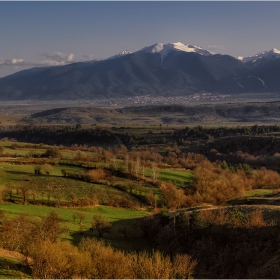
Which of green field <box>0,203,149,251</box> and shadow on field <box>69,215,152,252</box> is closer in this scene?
shadow on field <box>69,215,152,252</box>

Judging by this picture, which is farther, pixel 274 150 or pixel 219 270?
pixel 274 150

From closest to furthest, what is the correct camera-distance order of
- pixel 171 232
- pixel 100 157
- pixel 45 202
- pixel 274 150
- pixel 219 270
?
1. pixel 219 270
2. pixel 171 232
3. pixel 45 202
4. pixel 100 157
5. pixel 274 150

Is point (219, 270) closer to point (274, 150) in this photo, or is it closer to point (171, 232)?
point (171, 232)

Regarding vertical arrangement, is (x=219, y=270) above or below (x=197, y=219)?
below

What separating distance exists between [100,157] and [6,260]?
3280 inches

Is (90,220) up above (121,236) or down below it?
Result: above

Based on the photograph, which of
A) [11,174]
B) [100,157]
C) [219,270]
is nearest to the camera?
[219,270]

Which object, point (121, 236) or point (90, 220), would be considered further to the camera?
point (90, 220)

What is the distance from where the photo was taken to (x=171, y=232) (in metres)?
48.9

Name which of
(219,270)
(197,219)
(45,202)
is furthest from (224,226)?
(45,202)

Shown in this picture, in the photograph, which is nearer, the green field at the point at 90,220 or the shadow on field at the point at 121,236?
the shadow on field at the point at 121,236

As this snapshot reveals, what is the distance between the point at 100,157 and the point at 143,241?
64683mm

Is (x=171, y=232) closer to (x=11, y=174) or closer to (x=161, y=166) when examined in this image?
(x=11, y=174)

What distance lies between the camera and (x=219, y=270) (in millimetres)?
37375
